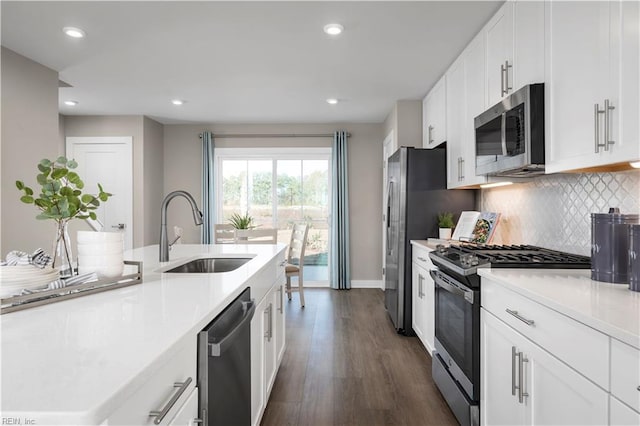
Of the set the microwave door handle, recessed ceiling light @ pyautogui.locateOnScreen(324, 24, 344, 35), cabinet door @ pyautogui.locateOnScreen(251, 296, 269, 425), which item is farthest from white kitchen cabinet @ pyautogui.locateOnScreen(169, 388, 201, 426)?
recessed ceiling light @ pyautogui.locateOnScreen(324, 24, 344, 35)

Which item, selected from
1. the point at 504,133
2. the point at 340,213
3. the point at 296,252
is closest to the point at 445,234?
the point at 504,133

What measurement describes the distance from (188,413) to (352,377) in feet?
6.53

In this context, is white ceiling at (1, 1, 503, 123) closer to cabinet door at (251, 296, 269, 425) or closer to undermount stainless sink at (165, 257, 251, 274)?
undermount stainless sink at (165, 257, 251, 274)

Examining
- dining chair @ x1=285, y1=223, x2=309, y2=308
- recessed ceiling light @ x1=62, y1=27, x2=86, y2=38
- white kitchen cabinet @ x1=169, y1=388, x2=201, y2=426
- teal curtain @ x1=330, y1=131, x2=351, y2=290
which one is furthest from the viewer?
teal curtain @ x1=330, y1=131, x2=351, y2=290

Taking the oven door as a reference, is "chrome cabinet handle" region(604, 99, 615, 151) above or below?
above

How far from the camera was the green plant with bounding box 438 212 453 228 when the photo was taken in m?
3.52

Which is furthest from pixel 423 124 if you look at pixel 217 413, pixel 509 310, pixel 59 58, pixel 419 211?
pixel 217 413

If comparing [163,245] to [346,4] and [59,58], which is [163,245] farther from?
[59,58]

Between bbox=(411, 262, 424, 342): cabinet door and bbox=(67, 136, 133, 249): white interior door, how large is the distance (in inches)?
158

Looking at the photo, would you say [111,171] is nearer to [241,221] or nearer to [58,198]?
[241,221]

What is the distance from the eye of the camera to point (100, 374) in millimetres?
686

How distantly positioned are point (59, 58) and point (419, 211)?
348 centimetres

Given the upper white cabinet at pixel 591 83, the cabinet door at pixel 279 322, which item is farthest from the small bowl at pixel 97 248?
the upper white cabinet at pixel 591 83

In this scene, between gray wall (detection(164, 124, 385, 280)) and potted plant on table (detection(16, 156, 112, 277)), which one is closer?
potted plant on table (detection(16, 156, 112, 277))
